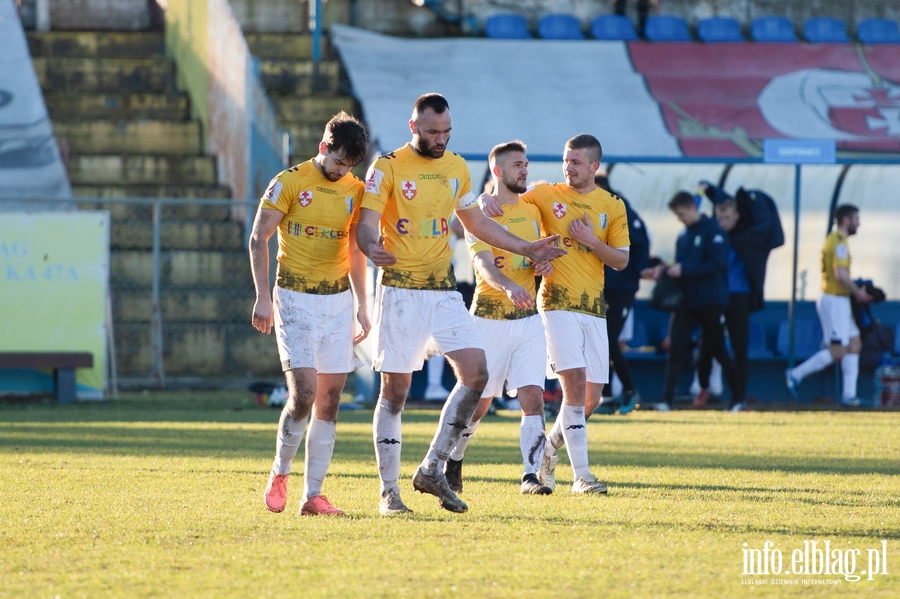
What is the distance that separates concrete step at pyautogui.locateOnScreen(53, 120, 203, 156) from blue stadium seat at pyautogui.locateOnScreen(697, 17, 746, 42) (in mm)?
9580

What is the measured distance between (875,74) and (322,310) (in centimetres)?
1950

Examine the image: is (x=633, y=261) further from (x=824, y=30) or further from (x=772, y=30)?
→ (x=824, y=30)

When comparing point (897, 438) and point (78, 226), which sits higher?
point (78, 226)

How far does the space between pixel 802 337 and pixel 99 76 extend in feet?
43.7

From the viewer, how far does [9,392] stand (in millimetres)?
15617

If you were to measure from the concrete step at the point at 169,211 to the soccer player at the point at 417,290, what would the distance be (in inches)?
558

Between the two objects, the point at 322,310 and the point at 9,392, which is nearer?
the point at 322,310

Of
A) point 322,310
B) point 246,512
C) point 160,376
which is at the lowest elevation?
point 160,376

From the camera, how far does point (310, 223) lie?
6.96 meters

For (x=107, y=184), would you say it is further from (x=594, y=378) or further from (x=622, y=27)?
(x=594, y=378)

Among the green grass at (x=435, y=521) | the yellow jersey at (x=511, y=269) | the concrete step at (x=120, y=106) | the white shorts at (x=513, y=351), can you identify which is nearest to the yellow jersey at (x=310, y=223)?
the green grass at (x=435, y=521)

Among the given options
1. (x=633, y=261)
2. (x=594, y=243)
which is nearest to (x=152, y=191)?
(x=633, y=261)

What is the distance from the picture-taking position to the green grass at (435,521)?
5059mm

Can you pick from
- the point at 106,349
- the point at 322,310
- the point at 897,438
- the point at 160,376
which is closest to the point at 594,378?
the point at 322,310
